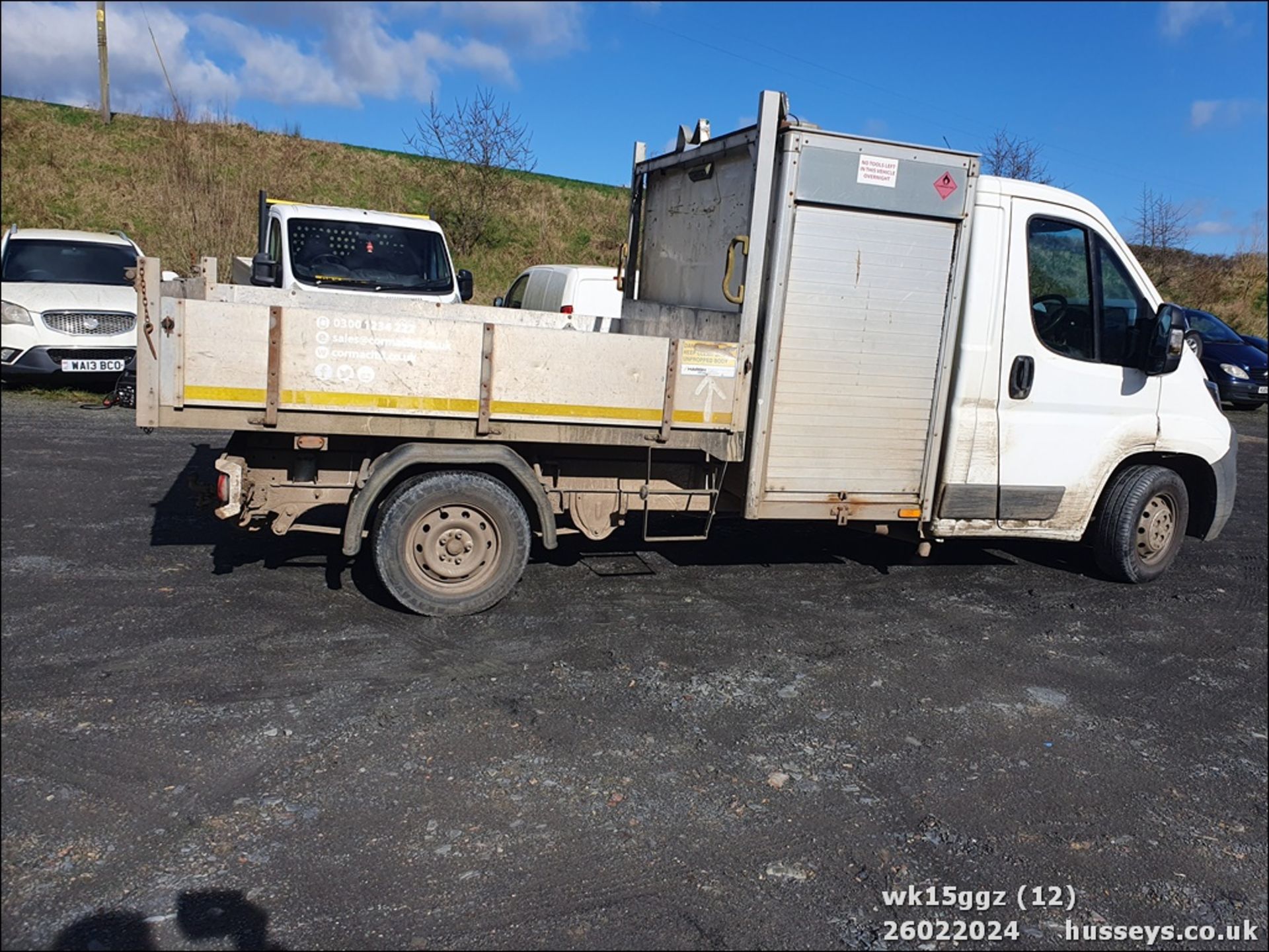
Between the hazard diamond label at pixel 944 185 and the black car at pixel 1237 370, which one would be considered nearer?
the hazard diamond label at pixel 944 185

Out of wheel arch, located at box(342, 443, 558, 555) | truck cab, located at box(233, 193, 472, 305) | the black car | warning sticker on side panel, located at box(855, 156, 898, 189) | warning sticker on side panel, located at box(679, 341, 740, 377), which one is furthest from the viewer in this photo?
the black car

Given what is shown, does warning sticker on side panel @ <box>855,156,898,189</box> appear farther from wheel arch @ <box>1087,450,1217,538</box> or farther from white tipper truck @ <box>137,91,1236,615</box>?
wheel arch @ <box>1087,450,1217,538</box>

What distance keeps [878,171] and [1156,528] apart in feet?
11.5

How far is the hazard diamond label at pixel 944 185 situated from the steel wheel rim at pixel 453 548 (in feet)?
10.6

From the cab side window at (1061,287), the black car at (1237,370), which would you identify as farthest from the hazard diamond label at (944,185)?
the black car at (1237,370)

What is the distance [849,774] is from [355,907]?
2.01 meters

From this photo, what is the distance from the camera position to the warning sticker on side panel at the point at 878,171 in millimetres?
5270

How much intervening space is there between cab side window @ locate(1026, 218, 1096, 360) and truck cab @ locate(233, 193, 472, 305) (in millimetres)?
5613

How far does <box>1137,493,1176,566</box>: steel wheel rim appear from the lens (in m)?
6.69

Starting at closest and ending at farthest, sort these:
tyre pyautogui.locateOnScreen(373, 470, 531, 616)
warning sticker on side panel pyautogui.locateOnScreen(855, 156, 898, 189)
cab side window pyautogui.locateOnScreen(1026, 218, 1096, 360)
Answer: tyre pyautogui.locateOnScreen(373, 470, 531, 616), warning sticker on side panel pyautogui.locateOnScreen(855, 156, 898, 189), cab side window pyautogui.locateOnScreen(1026, 218, 1096, 360)

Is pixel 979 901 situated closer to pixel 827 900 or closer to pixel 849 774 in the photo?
pixel 827 900

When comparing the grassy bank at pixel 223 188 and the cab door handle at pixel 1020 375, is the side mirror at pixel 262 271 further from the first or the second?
the grassy bank at pixel 223 188

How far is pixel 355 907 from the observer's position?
9.11 feet

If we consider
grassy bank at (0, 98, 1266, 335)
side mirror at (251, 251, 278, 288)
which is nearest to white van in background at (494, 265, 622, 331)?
side mirror at (251, 251, 278, 288)
